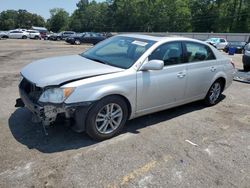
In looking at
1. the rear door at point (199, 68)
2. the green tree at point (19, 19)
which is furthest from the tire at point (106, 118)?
the green tree at point (19, 19)

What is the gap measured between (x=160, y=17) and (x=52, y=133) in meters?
87.0

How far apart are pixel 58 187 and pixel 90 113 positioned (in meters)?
1.18

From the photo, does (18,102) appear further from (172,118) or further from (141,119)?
(172,118)

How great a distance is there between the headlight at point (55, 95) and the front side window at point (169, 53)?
159 cm

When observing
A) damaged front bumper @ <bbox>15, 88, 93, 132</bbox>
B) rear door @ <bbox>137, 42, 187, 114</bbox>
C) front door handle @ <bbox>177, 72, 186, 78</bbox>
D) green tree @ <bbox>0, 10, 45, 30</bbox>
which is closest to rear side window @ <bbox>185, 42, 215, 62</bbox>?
rear door @ <bbox>137, 42, 187, 114</bbox>

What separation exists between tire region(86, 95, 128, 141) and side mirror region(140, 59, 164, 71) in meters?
0.64

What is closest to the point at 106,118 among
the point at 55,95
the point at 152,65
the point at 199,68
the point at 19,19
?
the point at 55,95

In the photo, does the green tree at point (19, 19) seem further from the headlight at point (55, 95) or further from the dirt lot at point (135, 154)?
the headlight at point (55, 95)

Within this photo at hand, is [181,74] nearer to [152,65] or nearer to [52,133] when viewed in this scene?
[152,65]

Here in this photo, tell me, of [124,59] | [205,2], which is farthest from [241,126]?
[205,2]

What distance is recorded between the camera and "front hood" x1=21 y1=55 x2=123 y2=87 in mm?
3939

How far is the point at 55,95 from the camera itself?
3.85m

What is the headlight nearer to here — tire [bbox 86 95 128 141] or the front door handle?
tire [bbox 86 95 128 141]

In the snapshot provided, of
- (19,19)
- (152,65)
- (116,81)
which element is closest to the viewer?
(116,81)
